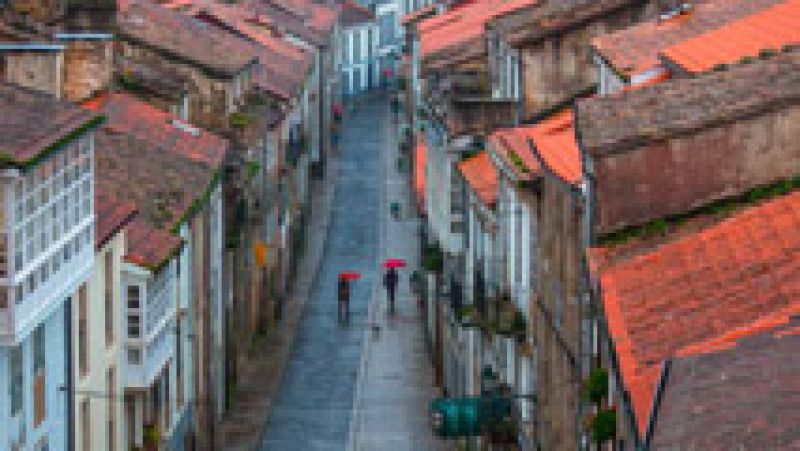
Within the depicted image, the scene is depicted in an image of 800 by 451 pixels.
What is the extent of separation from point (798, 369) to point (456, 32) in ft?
197

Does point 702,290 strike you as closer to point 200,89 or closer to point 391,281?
point 200,89

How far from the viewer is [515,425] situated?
176ft

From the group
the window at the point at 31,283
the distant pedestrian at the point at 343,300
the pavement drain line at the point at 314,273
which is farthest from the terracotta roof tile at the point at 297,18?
the window at the point at 31,283

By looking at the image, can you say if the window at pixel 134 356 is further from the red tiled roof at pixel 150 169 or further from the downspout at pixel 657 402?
the downspout at pixel 657 402

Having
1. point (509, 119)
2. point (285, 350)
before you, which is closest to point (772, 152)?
point (509, 119)

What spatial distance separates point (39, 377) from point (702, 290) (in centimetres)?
1555

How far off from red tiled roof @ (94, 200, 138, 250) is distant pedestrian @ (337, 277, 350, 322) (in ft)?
120

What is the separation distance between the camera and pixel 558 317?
45531 millimetres

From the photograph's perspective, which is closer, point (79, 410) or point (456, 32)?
point (79, 410)

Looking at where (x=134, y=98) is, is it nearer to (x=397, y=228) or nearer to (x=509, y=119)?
(x=509, y=119)

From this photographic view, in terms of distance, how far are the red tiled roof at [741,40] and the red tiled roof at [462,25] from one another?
26102 mm

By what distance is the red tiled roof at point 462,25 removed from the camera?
7731 cm

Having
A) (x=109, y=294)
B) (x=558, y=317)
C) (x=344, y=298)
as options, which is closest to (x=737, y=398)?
(x=558, y=317)

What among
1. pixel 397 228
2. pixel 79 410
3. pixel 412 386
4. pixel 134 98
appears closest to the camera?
pixel 79 410
